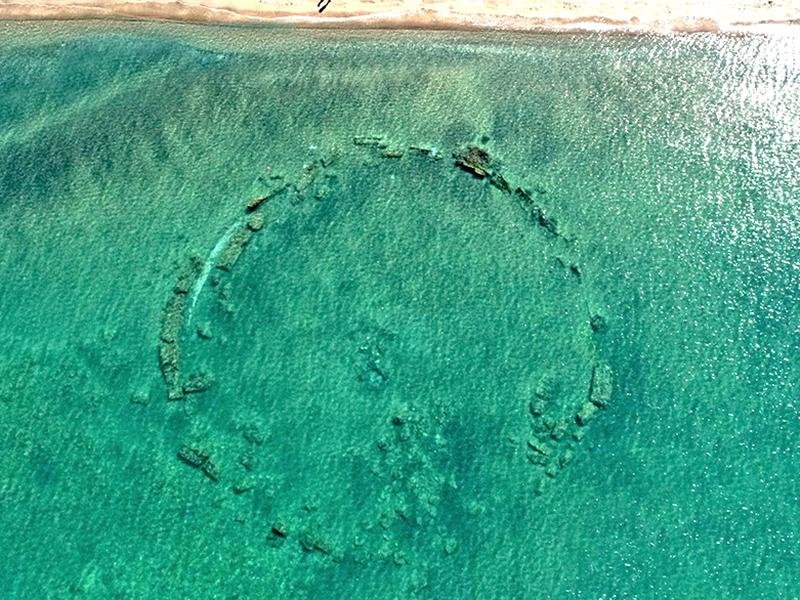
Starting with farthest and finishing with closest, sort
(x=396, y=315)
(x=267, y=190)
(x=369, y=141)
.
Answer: (x=369, y=141), (x=267, y=190), (x=396, y=315)

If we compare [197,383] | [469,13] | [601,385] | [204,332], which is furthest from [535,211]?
[197,383]

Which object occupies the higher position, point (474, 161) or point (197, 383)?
point (474, 161)

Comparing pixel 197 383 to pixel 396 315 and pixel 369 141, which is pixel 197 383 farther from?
pixel 369 141

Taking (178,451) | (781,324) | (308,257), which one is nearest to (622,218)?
(781,324)

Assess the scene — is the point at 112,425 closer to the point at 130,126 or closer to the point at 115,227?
the point at 115,227

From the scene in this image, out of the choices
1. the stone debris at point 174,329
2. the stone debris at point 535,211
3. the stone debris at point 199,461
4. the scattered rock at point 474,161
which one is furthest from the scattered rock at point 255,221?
the stone debris at point 535,211

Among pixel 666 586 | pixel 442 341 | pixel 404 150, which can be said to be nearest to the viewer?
pixel 666 586
